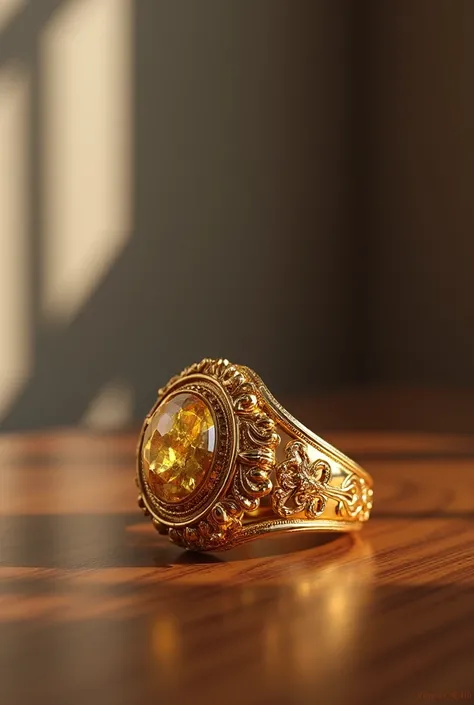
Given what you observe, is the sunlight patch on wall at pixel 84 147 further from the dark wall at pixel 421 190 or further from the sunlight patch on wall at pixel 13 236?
the dark wall at pixel 421 190

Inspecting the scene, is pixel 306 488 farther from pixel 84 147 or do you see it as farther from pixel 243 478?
pixel 84 147

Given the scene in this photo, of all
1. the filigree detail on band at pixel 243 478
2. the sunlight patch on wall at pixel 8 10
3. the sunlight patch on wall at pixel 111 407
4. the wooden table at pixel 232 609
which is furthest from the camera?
the sunlight patch on wall at pixel 111 407

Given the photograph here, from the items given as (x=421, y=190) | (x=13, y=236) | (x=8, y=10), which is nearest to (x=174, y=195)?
(x=13, y=236)

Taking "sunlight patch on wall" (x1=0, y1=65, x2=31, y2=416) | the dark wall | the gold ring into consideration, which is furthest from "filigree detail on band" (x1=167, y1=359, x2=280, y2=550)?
the dark wall

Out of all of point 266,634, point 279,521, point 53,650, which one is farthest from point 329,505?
point 53,650

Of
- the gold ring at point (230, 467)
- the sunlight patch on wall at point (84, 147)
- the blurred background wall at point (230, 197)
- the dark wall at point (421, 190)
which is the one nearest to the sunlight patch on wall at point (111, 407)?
the blurred background wall at point (230, 197)
